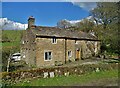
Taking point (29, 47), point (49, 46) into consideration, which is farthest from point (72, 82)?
point (29, 47)

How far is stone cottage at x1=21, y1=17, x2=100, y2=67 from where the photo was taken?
34.4 meters

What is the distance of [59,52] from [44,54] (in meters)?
3.34

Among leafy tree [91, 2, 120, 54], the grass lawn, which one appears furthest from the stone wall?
the grass lawn

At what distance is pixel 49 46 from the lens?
117 ft

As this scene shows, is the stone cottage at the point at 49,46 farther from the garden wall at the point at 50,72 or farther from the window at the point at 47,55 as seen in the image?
the garden wall at the point at 50,72

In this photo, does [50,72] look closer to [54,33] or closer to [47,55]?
[47,55]

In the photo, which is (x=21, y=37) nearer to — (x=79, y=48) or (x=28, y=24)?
(x=28, y=24)

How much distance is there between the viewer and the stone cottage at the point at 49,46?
34406 millimetres

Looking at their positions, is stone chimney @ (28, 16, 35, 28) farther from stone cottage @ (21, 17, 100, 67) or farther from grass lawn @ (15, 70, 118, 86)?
grass lawn @ (15, 70, 118, 86)

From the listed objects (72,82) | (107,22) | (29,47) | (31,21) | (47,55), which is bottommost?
(72,82)

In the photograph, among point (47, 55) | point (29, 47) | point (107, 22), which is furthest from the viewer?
point (107, 22)

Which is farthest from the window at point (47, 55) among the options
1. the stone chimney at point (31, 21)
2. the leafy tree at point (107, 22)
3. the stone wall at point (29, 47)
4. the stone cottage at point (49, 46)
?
the leafy tree at point (107, 22)

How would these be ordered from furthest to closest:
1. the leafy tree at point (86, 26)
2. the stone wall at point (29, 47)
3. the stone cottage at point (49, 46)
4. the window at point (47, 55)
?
the leafy tree at point (86, 26)
the window at point (47, 55)
the stone wall at point (29, 47)
the stone cottage at point (49, 46)

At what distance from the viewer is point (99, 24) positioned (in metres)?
56.0
